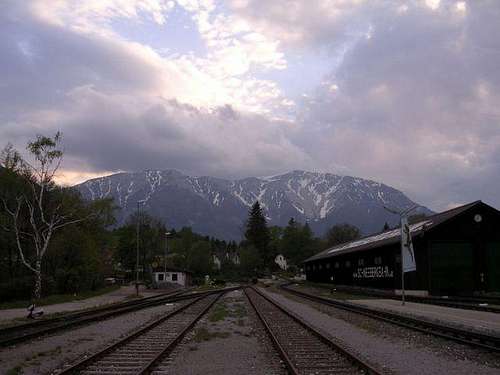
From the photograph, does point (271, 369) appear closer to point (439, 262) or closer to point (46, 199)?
point (439, 262)

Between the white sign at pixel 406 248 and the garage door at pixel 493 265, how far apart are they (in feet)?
47.7

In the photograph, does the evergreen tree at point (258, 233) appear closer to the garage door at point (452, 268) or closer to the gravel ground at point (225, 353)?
the garage door at point (452, 268)

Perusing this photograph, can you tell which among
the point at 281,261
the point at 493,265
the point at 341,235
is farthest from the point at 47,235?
the point at 281,261

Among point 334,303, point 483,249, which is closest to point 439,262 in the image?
point 483,249

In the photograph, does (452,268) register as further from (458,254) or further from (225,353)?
(225,353)

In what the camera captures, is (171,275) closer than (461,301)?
No

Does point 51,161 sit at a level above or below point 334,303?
above

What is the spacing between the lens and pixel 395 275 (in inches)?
1815

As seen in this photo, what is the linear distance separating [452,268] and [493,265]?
3586 millimetres

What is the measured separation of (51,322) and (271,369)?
520 inches

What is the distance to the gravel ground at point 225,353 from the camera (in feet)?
36.4

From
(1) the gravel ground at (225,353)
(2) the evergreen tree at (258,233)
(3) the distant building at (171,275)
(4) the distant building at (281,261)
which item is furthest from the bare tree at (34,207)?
(4) the distant building at (281,261)

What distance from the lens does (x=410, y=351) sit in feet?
45.8

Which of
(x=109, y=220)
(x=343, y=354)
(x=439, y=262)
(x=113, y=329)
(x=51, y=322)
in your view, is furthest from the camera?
(x=109, y=220)
